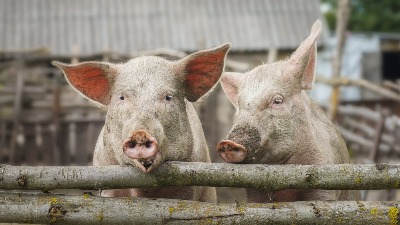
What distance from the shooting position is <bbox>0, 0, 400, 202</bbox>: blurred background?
14070 mm

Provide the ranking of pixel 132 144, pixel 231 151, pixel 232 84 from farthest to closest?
pixel 232 84, pixel 231 151, pixel 132 144

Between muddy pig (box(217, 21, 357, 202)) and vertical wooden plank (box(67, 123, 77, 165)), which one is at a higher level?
muddy pig (box(217, 21, 357, 202))

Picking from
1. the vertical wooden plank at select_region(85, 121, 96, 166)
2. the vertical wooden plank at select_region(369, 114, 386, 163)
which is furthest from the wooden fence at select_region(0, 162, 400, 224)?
the vertical wooden plank at select_region(85, 121, 96, 166)

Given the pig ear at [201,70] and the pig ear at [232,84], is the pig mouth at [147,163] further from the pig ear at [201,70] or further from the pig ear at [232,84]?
the pig ear at [232,84]

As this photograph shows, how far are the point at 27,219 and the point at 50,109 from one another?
1043 cm

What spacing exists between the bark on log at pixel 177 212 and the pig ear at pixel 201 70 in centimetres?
114

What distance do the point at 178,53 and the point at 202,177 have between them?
25.2 ft

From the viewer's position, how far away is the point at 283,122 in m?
5.53

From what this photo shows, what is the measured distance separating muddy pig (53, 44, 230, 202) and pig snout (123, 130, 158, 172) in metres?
0.22

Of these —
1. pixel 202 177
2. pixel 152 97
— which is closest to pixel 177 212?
pixel 202 177

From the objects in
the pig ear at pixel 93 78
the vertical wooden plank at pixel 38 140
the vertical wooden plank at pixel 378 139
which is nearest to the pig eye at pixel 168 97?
the pig ear at pixel 93 78

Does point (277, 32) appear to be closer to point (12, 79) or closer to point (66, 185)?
point (12, 79)

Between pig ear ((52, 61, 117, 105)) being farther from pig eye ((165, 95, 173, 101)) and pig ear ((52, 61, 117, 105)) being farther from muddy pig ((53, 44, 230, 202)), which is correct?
pig eye ((165, 95, 173, 101))

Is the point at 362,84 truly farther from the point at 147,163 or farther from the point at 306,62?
the point at 147,163
